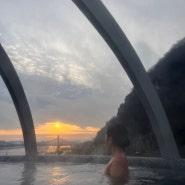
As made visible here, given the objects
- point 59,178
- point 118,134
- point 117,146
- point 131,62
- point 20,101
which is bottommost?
point 59,178

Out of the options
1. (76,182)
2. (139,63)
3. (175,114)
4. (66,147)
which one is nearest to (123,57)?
(139,63)

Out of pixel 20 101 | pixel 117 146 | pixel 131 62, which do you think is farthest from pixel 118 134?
pixel 20 101

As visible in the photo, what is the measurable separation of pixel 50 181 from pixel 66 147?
40.0ft

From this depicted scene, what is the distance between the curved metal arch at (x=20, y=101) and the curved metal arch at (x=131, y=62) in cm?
329

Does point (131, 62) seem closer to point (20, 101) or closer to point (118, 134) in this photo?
point (20, 101)

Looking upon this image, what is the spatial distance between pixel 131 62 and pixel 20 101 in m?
4.00

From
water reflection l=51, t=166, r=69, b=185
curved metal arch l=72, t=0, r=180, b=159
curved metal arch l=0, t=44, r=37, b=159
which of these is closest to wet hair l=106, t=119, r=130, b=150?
water reflection l=51, t=166, r=69, b=185

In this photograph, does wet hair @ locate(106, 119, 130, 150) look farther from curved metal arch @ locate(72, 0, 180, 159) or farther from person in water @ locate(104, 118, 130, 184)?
curved metal arch @ locate(72, 0, 180, 159)

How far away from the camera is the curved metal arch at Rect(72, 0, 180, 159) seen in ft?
30.4

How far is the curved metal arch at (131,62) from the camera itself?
9.27 metres

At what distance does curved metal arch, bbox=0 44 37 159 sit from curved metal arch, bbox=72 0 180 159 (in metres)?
3.29

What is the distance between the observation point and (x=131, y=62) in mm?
10055

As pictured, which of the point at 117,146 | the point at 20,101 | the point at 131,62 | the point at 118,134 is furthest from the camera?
the point at 20,101

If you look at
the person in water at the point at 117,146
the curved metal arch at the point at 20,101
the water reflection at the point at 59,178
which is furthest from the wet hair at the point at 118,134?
the curved metal arch at the point at 20,101
